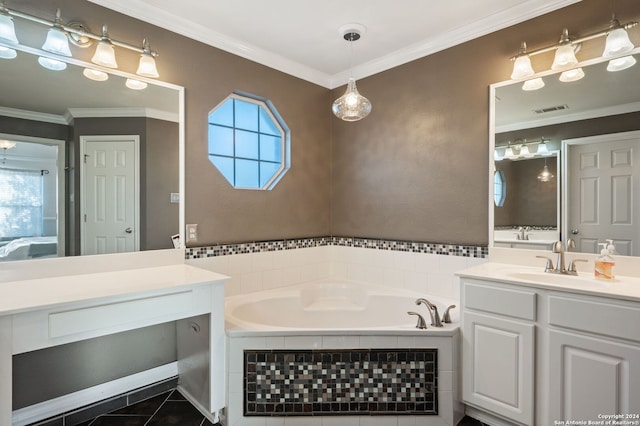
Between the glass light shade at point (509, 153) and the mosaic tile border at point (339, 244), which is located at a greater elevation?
the glass light shade at point (509, 153)

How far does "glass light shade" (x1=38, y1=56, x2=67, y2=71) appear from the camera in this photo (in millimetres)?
1901

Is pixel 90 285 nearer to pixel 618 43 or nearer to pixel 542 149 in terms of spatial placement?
pixel 542 149

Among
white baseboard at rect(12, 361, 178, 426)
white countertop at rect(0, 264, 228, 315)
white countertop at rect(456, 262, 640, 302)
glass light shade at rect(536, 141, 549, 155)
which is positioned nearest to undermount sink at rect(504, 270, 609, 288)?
white countertop at rect(456, 262, 640, 302)

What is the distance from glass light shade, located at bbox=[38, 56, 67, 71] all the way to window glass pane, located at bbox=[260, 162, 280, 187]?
1.50 m

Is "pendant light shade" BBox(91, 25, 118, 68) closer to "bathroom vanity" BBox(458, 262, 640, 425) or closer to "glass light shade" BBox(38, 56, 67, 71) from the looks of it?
"glass light shade" BBox(38, 56, 67, 71)

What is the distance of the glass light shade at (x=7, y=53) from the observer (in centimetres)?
179

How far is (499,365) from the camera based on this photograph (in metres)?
1.86

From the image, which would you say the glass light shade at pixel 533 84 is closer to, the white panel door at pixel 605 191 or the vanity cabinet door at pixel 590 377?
the white panel door at pixel 605 191

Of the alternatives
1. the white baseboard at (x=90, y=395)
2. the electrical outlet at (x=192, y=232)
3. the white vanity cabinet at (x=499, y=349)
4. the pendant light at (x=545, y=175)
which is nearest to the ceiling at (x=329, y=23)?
the pendant light at (x=545, y=175)

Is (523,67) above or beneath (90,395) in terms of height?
above

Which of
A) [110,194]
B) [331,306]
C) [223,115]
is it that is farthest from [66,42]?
[331,306]

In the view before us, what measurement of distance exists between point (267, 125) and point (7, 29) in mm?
1743

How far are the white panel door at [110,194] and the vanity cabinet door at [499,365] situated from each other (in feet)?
6.99

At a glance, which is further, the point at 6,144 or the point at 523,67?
the point at 523,67
